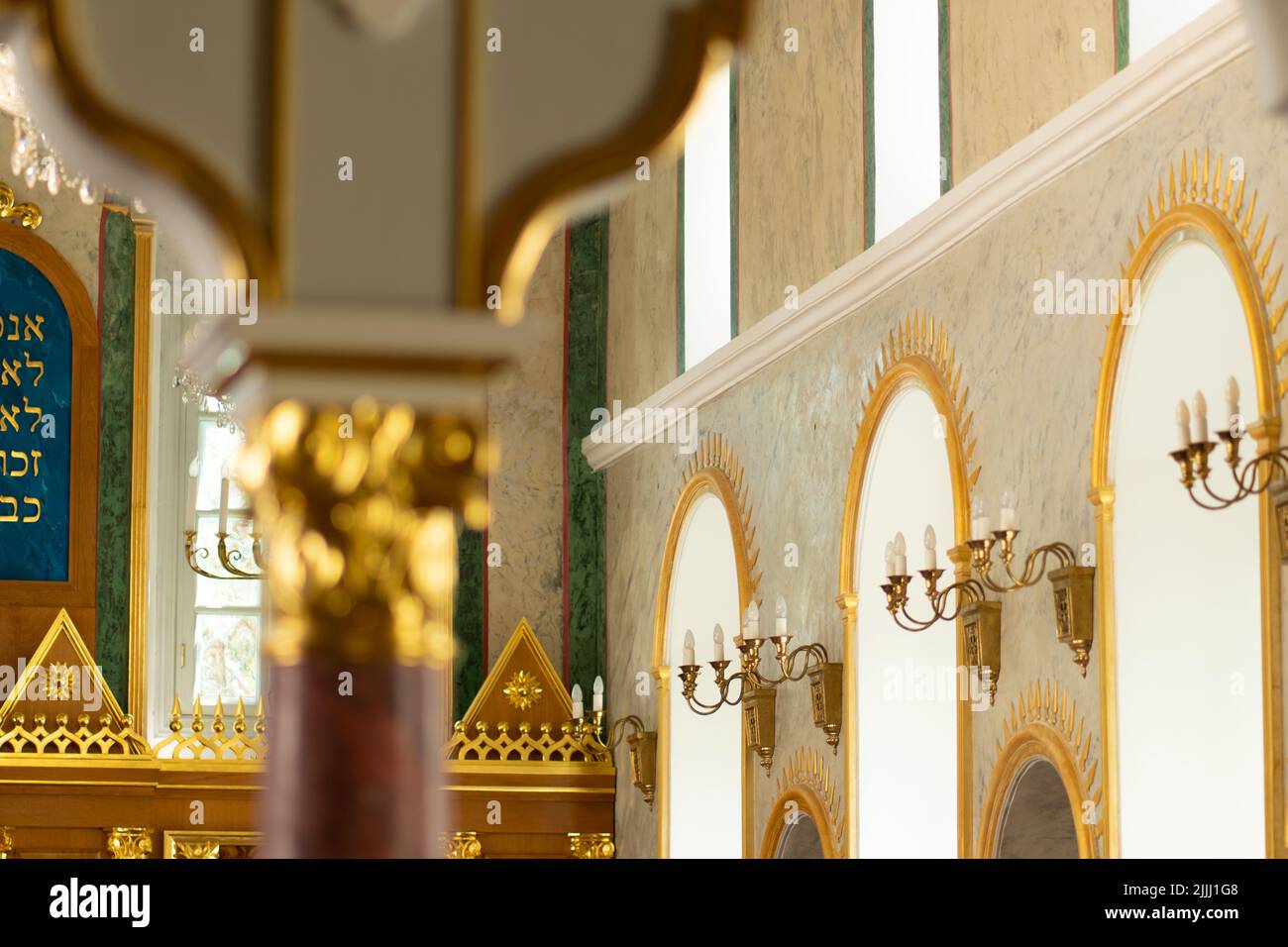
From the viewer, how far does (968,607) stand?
9.96m

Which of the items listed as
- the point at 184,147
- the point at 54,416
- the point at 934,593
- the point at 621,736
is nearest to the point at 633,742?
the point at 621,736

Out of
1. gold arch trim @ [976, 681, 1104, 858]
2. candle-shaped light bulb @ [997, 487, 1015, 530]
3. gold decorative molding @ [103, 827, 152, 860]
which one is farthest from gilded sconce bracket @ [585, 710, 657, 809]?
candle-shaped light bulb @ [997, 487, 1015, 530]

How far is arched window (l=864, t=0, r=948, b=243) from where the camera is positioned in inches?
459

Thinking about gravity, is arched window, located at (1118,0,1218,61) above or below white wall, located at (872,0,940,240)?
below

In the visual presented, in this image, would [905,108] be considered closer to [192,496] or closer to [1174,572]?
[1174,572]

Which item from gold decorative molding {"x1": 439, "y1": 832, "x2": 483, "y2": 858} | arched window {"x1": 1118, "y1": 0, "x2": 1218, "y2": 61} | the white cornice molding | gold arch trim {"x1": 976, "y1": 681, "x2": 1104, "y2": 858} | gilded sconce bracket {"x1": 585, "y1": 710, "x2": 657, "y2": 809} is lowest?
gold decorative molding {"x1": 439, "y1": 832, "x2": 483, "y2": 858}

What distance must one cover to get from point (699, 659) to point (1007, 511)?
641 cm

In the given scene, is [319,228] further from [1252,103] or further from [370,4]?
[1252,103]

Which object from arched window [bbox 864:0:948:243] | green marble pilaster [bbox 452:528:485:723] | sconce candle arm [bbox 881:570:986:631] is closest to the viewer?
sconce candle arm [bbox 881:570:986:631]

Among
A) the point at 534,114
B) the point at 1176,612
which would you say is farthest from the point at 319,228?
the point at 1176,612

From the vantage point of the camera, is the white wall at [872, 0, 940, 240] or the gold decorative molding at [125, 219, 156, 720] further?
the gold decorative molding at [125, 219, 156, 720]

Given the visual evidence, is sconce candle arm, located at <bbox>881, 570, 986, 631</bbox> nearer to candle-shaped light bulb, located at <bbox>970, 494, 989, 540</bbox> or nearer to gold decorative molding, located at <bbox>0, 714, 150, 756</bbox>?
candle-shaped light bulb, located at <bbox>970, 494, 989, 540</bbox>

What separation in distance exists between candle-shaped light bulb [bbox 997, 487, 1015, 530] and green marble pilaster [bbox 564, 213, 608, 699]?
25.6 ft

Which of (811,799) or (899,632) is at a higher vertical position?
(899,632)
